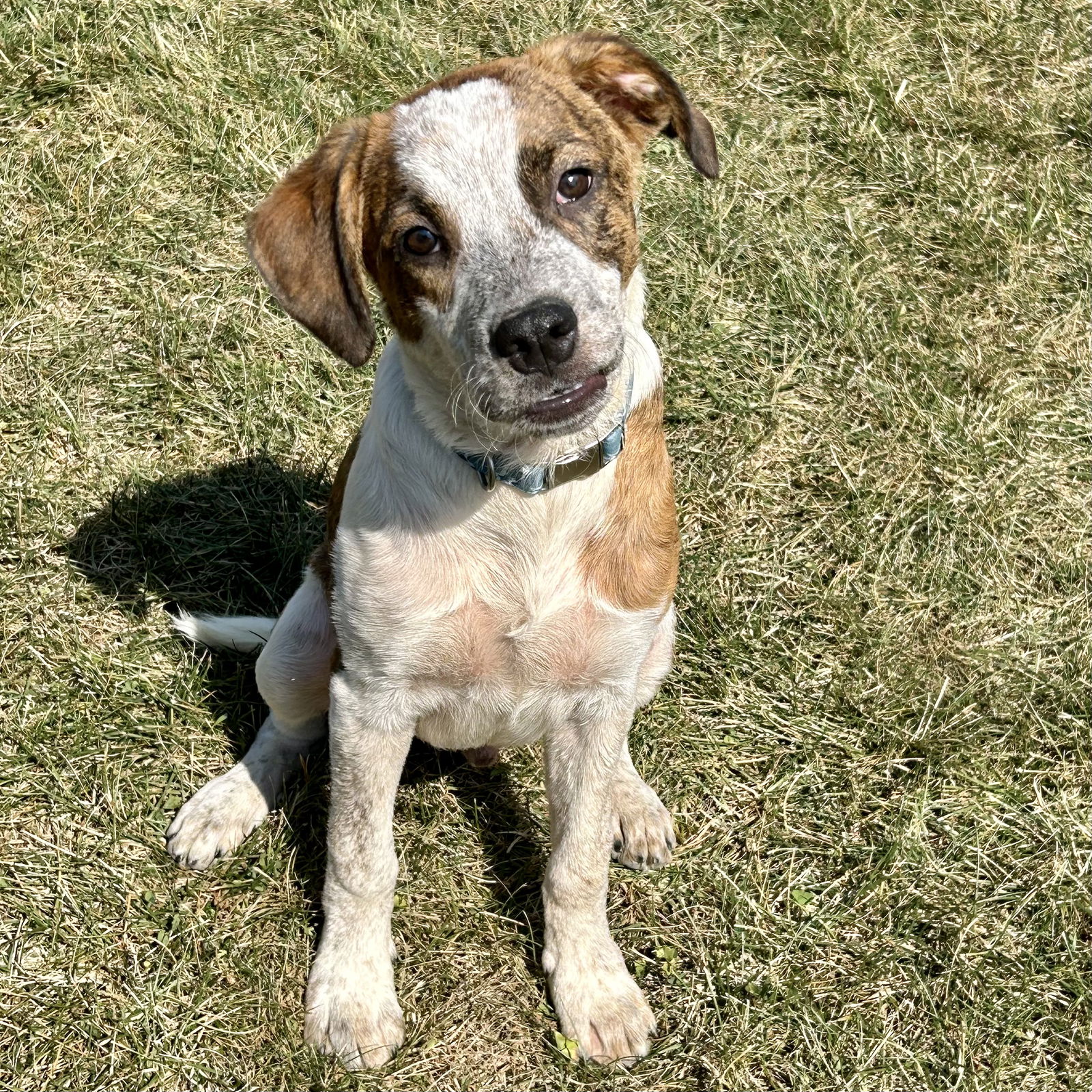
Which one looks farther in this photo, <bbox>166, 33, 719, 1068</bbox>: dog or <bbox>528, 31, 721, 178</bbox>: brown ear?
<bbox>528, 31, 721, 178</bbox>: brown ear

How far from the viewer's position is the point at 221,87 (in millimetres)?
6574

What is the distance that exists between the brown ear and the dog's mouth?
0.79 m

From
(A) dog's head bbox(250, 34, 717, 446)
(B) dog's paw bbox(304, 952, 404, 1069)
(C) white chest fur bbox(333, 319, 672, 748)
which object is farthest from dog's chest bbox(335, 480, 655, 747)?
(B) dog's paw bbox(304, 952, 404, 1069)

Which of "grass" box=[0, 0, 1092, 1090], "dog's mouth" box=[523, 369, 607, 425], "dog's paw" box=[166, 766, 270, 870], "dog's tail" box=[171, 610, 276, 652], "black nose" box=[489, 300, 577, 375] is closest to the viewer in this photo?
"black nose" box=[489, 300, 577, 375]

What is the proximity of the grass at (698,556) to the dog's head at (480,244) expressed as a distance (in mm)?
1855

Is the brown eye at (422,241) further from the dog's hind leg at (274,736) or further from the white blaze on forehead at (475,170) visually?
the dog's hind leg at (274,736)

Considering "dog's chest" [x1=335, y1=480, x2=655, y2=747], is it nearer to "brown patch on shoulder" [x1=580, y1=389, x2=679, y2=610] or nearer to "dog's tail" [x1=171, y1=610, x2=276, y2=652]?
"brown patch on shoulder" [x1=580, y1=389, x2=679, y2=610]

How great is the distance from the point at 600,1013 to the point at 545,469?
68.7 inches

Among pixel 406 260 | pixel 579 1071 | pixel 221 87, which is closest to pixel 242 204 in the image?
pixel 221 87

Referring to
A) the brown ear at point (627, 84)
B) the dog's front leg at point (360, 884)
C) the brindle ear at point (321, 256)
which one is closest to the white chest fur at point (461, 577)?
the dog's front leg at point (360, 884)

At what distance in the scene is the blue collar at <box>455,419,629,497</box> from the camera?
3.51 m

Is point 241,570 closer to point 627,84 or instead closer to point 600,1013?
point 600,1013

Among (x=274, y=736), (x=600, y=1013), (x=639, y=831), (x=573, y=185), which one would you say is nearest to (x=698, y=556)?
(x=639, y=831)

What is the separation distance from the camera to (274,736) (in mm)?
4605
